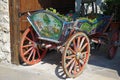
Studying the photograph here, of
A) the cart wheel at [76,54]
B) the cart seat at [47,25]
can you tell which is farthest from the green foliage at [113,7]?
the cart seat at [47,25]

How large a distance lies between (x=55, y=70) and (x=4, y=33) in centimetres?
141

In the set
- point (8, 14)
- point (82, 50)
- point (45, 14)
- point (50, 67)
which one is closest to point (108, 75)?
point (82, 50)

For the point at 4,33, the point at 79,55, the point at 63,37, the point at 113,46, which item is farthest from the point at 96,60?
the point at 4,33

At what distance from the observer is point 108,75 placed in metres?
6.00

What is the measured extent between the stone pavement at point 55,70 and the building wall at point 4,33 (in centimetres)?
20

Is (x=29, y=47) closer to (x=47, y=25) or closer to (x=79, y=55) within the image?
(x=47, y=25)

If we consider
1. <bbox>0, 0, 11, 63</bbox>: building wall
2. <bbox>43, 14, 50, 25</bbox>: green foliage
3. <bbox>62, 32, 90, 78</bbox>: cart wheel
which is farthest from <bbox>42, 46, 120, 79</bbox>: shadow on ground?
<bbox>43, 14, 50, 25</bbox>: green foliage

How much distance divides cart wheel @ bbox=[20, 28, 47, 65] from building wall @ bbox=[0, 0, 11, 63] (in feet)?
1.39

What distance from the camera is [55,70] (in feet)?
20.7

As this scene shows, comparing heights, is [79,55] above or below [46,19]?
below

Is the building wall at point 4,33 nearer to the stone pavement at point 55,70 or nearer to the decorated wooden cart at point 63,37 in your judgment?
the stone pavement at point 55,70

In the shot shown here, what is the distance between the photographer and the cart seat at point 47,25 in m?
5.78

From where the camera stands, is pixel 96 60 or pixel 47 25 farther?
pixel 96 60

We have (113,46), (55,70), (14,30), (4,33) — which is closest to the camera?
(55,70)
